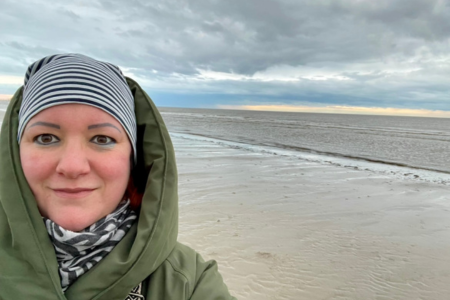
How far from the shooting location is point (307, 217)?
6.09m

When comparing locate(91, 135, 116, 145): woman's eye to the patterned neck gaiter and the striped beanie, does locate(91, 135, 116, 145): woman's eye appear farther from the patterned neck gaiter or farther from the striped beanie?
the patterned neck gaiter

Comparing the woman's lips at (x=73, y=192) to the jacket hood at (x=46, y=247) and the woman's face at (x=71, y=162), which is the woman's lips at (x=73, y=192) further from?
the jacket hood at (x=46, y=247)

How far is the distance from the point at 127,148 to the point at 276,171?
943 cm

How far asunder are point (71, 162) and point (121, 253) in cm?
47

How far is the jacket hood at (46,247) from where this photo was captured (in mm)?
1228

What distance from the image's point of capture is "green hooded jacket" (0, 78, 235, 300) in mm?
1235

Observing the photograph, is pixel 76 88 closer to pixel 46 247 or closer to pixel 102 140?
pixel 102 140

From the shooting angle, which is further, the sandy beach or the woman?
the sandy beach

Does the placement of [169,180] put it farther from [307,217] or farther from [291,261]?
[307,217]

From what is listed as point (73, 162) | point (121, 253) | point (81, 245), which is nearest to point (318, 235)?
point (121, 253)

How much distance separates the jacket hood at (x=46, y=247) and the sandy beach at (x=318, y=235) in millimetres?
2528

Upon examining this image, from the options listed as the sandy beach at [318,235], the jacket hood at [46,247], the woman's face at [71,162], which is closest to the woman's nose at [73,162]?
the woman's face at [71,162]

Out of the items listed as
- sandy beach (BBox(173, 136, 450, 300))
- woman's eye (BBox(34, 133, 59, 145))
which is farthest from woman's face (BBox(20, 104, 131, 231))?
sandy beach (BBox(173, 136, 450, 300))

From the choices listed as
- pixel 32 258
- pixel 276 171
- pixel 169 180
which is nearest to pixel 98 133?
pixel 169 180
